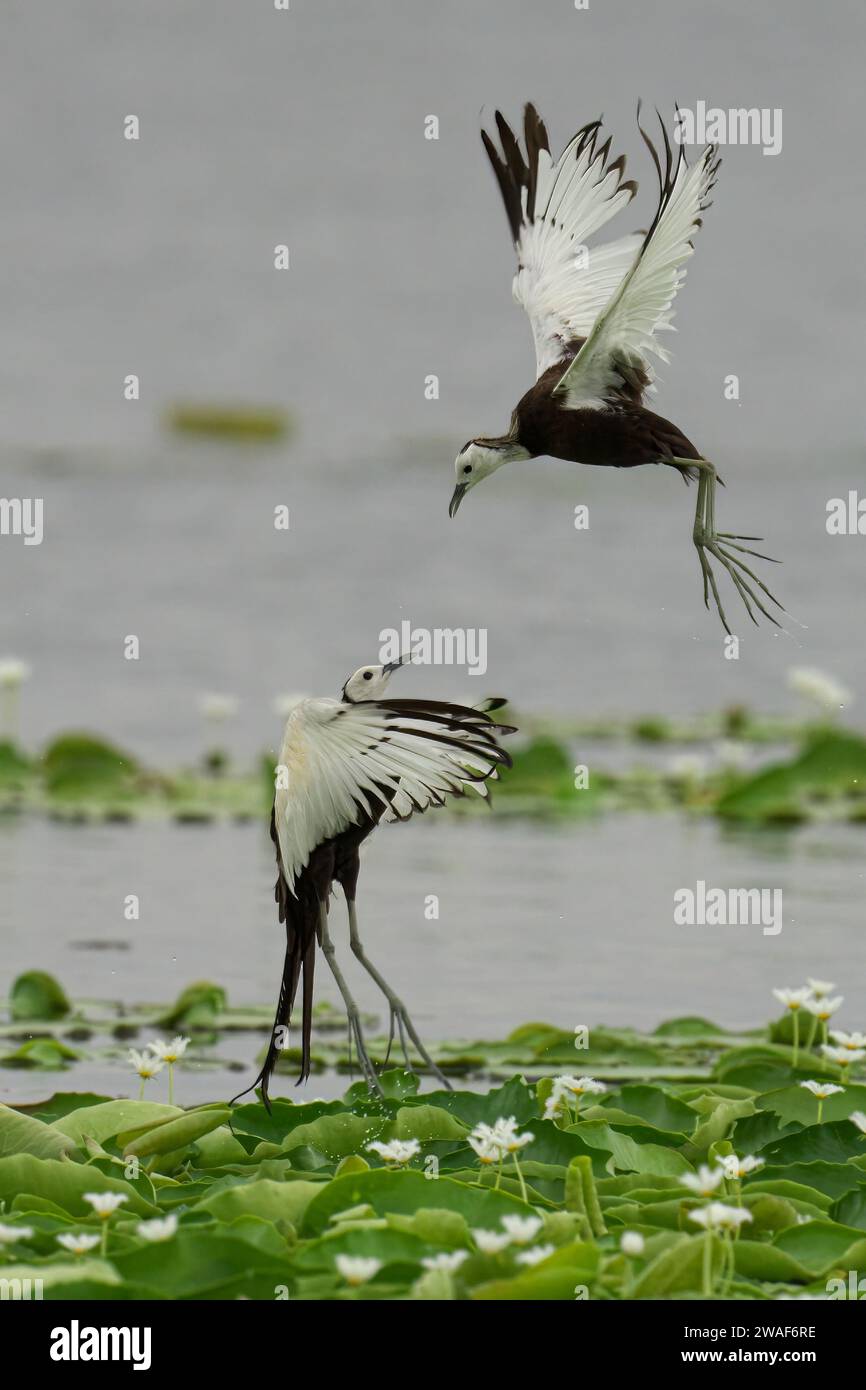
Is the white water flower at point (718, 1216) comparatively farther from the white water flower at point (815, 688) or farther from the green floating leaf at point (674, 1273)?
the white water flower at point (815, 688)

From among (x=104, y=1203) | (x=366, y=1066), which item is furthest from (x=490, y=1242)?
(x=366, y=1066)

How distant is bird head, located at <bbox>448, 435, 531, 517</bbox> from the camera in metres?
5.27

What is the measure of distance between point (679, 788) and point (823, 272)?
60.1 ft

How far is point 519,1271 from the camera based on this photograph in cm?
387

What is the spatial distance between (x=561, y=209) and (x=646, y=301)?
895 millimetres

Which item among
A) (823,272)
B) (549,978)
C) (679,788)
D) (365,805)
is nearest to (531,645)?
(679,788)

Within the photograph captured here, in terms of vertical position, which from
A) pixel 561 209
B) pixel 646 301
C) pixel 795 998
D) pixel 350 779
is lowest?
pixel 795 998

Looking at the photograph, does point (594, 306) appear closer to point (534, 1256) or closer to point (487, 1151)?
point (487, 1151)

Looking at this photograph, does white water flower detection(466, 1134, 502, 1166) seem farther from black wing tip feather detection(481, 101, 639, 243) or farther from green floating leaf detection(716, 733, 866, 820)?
green floating leaf detection(716, 733, 866, 820)

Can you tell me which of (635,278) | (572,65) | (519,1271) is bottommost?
(519,1271)

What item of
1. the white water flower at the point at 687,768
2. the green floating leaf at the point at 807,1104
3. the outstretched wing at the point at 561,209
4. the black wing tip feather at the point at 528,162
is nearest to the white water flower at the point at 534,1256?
the green floating leaf at the point at 807,1104

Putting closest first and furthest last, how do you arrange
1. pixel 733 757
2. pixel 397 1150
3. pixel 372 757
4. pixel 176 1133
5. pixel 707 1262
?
pixel 707 1262 < pixel 397 1150 < pixel 176 1133 < pixel 372 757 < pixel 733 757

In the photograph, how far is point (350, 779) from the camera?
4.96m

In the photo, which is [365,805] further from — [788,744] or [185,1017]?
[788,744]
